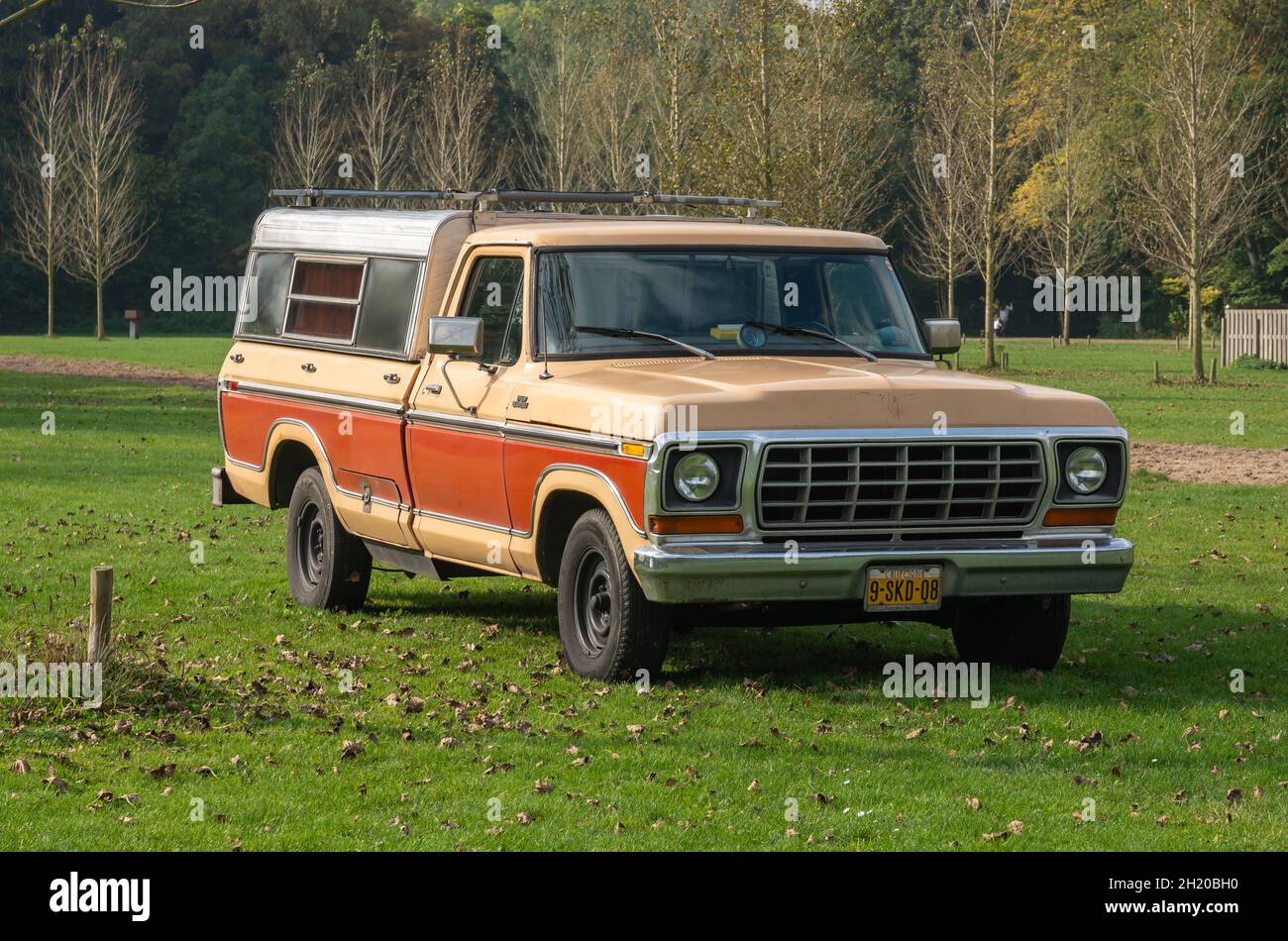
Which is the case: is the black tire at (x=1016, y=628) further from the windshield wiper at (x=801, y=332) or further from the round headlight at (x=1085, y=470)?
the windshield wiper at (x=801, y=332)

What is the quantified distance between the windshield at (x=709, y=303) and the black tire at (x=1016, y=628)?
5.04 feet

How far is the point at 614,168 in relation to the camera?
62.1 m

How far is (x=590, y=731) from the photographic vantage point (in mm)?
9117

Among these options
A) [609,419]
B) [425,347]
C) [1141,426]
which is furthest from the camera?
[1141,426]

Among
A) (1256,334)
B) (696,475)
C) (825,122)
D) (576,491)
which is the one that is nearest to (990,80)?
(825,122)

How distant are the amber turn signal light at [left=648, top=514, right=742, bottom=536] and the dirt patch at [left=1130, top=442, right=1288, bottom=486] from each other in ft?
46.6

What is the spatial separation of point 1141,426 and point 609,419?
77.5 feet

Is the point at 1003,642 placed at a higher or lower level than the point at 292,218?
lower

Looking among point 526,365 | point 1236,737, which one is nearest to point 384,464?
point 526,365

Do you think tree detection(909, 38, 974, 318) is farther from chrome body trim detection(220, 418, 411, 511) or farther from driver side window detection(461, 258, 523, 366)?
driver side window detection(461, 258, 523, 366)

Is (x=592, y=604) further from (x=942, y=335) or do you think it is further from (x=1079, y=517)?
(x=942, y=335)

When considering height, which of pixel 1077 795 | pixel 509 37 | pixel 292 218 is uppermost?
pixel 509 37

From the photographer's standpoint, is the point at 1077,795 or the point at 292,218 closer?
the point at 1077,795

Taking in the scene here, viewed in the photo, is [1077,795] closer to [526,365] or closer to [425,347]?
[526,365]
